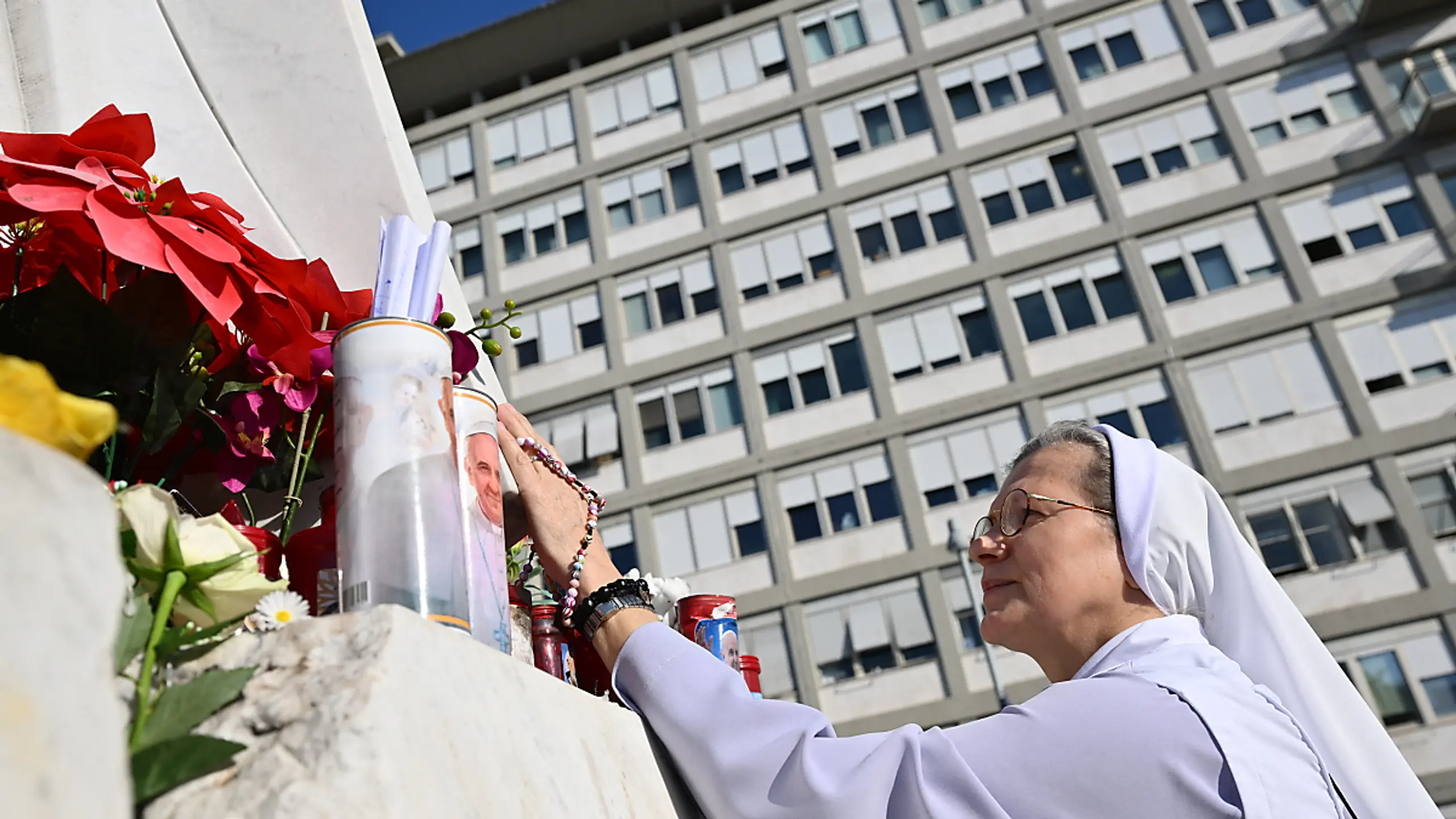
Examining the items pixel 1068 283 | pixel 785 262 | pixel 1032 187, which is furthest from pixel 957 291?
pixel 785 262

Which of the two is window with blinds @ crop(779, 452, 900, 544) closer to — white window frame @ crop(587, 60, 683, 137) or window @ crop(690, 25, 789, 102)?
window @ crop(690, 25, 789, 102)

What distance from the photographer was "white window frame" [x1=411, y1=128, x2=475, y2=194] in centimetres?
2058

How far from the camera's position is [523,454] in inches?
52.9

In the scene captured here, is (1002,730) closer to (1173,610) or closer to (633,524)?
(1173,610)

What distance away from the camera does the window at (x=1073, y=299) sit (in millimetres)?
16609

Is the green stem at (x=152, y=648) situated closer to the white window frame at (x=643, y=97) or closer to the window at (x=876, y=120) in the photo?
the window at (x=876, y=120)

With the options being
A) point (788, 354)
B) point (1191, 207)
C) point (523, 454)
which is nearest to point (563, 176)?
point (788, 354)

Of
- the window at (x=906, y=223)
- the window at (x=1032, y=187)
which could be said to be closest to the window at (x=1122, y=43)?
the window at (x=1032, y=187)

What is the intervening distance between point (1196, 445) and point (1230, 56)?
6.47 meters

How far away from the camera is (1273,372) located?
1554cm

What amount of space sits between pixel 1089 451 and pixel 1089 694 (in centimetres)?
48

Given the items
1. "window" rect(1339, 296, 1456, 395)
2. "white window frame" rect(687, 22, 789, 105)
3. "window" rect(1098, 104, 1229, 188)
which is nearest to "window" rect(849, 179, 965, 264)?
"window" rect(1098, 104, 1229, 188)

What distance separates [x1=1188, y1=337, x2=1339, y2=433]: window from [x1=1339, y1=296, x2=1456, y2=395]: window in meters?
0.52

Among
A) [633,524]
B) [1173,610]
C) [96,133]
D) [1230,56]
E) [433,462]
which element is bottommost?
[1173,610]
